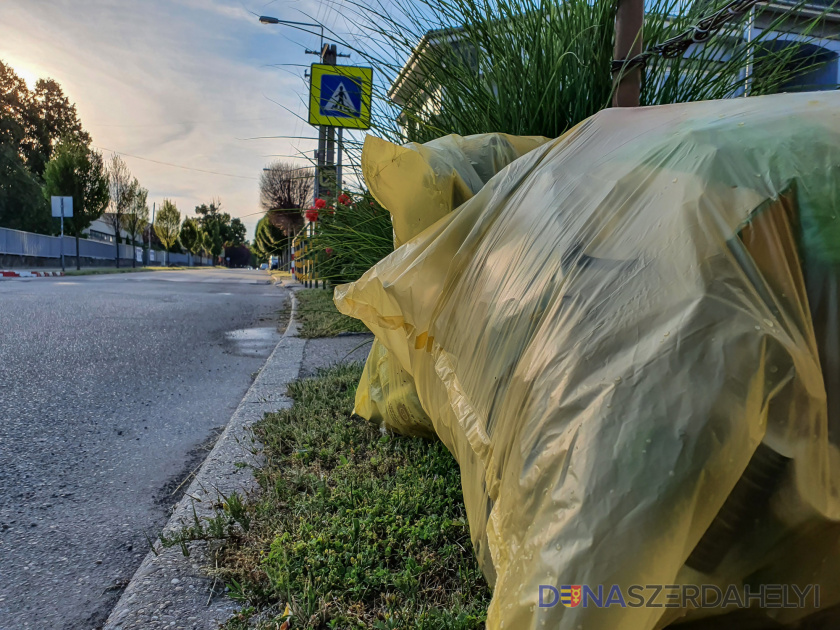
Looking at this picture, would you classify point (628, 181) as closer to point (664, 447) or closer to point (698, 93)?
point (664, 447)

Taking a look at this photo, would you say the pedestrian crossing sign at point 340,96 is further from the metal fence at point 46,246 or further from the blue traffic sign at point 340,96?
the metal fence at point 46,246

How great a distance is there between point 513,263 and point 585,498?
43 centimetres

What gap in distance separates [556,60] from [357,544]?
58.8 inches

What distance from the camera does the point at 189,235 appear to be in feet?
178

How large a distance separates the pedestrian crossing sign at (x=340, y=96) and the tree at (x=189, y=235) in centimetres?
5635

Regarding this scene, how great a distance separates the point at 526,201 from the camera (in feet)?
3.07

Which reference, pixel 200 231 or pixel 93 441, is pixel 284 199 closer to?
pixel 93 441

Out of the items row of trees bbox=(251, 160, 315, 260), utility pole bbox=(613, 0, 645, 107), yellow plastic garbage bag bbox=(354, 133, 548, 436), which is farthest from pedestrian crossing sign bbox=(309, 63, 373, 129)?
utility pole bbox=(613, 0, 645, 107)

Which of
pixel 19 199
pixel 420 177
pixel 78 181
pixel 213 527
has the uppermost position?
pixel 78 181

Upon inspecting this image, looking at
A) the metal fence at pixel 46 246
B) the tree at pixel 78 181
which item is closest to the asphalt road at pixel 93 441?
the metal fence at pixel 46 246

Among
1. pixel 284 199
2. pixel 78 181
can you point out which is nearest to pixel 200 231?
pixel 78 181

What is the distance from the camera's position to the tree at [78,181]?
23625mm

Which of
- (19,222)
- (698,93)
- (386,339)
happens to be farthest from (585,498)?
(19,222)

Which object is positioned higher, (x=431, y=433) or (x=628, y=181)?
(x=628, y=181)
